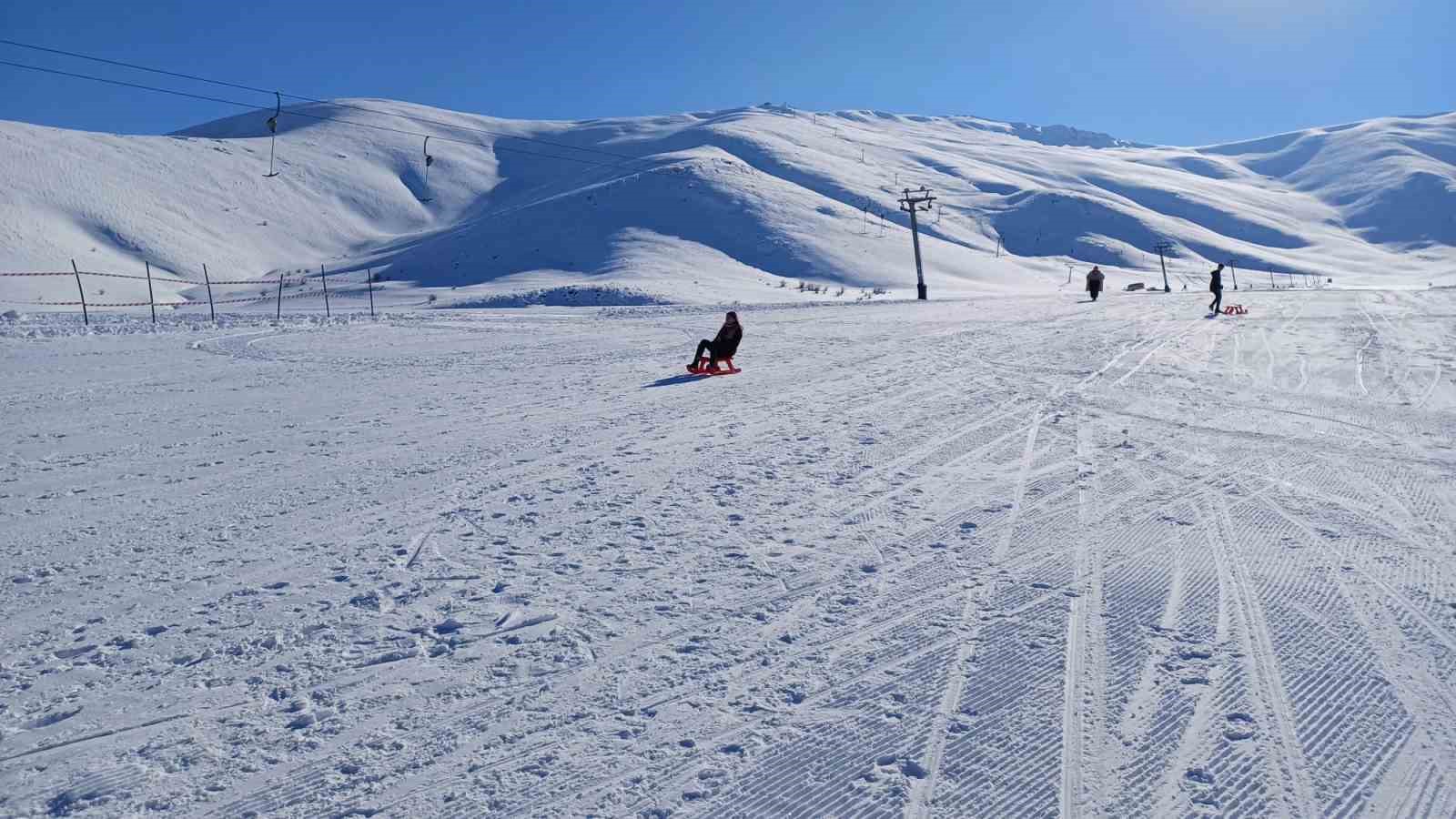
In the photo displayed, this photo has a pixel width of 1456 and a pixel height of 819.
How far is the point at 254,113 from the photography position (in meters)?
164

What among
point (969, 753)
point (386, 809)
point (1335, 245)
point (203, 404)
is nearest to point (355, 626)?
point (386, 809)

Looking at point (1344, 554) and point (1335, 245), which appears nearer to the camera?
point (1344, 554)

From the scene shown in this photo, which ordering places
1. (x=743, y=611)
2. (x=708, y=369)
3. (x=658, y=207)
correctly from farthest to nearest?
(x=658, y=207)
(x=708, y=369)
(x=743, y=611)

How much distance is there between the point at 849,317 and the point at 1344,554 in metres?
21.9

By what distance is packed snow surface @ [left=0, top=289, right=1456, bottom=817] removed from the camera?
3.17 meters

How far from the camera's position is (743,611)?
4.56 meters

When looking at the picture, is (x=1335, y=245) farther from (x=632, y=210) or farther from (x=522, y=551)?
(x=522, y=551)

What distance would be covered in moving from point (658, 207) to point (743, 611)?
74.0 metres

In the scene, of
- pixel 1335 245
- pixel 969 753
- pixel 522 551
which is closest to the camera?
pixel 969 753

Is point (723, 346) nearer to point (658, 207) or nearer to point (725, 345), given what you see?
point (725, 345)

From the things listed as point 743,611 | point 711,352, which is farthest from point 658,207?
point 743,611

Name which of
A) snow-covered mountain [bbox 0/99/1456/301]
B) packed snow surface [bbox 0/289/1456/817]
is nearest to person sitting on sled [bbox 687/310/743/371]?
packed snow surface [bbox 0/289/1456/817]

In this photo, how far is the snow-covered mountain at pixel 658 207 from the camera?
67000mm

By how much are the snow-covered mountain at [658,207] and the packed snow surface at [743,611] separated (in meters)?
35.0
